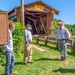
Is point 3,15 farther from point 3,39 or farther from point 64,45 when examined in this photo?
point 64,45

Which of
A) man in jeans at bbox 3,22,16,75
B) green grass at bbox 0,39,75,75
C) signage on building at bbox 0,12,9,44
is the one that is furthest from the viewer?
green grass at bbox 0,39,75,75

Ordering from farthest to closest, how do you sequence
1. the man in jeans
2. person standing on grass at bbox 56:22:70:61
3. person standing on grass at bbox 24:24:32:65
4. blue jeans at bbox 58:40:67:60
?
1. blue jeans at bbox 58:40:67:60
2. person standing on grass at bbox 56:22:70:61
3. person standing on grass at bbox 24:24:32:65
4. the man in jeans

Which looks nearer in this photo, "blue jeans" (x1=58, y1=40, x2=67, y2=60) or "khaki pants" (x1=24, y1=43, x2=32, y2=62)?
"khaki pants" (x1=24, y1=43, x2=32, y2=62)

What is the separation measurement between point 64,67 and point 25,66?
168cm

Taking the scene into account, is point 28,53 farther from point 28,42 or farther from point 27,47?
point 28,42

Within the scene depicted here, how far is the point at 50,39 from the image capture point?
21359 mm

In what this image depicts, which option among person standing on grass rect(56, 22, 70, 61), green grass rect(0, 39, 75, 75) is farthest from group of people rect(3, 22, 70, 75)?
green grass rect(0, 39, 75, 75)

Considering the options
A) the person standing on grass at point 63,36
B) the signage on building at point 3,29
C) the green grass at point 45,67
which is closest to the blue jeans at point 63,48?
the person standing on grass at point 63,36

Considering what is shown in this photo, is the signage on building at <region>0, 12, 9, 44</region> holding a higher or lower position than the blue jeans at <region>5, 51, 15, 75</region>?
higher

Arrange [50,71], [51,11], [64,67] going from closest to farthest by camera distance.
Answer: [50,71], [64,67], [51,11]

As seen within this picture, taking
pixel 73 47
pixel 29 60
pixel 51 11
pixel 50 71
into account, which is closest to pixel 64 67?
pixel 50 71

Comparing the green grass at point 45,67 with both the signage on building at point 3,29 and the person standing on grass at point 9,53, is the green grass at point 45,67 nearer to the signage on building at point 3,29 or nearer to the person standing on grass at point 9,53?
the person standing on grass at point 9,53

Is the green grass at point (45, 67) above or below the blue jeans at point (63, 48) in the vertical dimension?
below

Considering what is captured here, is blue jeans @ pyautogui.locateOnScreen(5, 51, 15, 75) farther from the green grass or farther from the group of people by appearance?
the green grass
